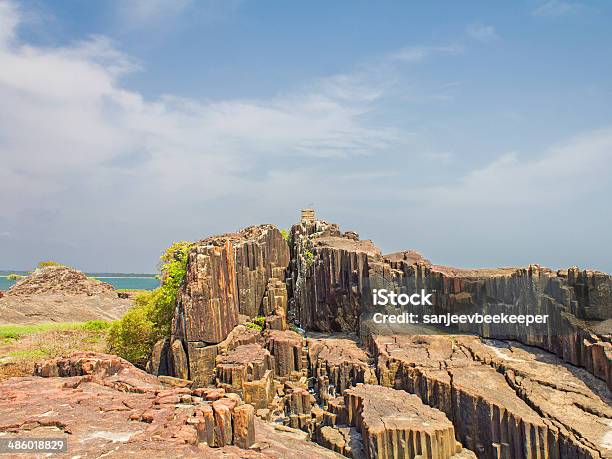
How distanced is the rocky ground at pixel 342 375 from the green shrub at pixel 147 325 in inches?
165

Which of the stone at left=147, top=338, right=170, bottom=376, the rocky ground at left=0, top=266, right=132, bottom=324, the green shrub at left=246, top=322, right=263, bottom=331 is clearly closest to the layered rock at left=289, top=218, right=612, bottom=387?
the green shrub at left=246, top=322, right=263, bottom=331

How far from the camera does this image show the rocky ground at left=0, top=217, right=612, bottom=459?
13.5 metres

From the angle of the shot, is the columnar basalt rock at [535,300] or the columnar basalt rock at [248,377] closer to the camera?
the columnar basalt rock at [535,300]

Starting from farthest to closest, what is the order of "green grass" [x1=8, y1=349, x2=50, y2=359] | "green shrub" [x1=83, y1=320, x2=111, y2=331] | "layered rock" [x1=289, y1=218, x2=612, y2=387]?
"green shrub" [x1=83, y1=320, x2=111, y2=331]
"green grass" [x1=8, y1=349, x2=50, y2=359]
"layered rock" [x1=289, y1=218, x2=612, y2=387]

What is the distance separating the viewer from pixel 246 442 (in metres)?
13.1

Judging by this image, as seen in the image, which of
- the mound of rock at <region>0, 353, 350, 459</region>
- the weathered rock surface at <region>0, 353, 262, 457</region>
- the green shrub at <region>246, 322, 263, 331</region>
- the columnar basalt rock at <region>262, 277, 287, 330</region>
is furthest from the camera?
the columnar basalt rock at <region>262, 277, 287, 330</region>

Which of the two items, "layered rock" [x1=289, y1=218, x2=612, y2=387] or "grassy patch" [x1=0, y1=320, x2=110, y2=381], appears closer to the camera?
"layered rock" [x1=289, y1=218, x2=612, y2=387]

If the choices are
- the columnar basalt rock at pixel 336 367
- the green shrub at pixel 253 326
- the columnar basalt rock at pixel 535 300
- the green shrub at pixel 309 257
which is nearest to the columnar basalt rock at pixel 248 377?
the columnar basalt rock at pixel 336 367

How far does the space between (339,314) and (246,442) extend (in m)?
18.4

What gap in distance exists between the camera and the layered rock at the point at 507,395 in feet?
49.3

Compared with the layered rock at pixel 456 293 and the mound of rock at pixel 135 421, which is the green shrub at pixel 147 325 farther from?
the mound of rock at pixel 135 421

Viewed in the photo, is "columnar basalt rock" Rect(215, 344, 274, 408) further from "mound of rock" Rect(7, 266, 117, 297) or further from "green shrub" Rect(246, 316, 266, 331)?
"mound of rock" Rect(7, 266, 117, 297)

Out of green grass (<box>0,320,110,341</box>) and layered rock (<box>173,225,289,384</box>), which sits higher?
layered rock (<box>173,225,289,384</box>)

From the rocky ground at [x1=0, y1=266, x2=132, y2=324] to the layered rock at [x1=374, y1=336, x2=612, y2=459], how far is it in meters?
41.2
